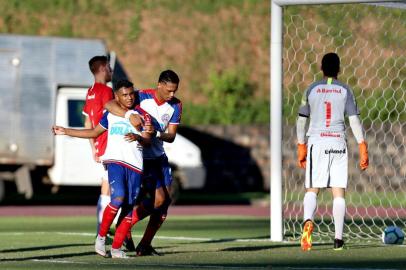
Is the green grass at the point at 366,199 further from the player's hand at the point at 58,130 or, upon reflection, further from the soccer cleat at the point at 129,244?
the player's hand at the point at 58,130

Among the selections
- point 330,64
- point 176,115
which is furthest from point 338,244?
point 176,115

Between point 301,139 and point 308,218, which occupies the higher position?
point 301,139

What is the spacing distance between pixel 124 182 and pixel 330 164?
97.3 inches

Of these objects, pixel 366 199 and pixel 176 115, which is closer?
pixel 176 115

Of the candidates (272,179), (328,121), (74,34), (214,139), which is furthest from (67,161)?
(74,34)

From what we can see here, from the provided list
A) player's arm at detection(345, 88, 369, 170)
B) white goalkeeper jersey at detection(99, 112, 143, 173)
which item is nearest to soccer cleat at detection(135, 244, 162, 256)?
white goalkeeper jersey at detection(99, 112, 143, 173)

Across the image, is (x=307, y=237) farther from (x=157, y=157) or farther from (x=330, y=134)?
(x=157, y=157)

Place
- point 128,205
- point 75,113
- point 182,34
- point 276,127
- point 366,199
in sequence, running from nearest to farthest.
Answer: point 128,205, point 276,127, point 75,113, point 366,199, point 182,34

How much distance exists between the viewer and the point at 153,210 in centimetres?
1299

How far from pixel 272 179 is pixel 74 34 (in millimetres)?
28148

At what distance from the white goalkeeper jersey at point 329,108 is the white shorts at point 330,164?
0.08 metres

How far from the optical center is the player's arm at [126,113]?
12.4 metres

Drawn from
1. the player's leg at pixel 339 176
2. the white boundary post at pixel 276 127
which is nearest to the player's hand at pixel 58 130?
the player's leg at pixel 339 176

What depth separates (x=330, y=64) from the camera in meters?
13.8
